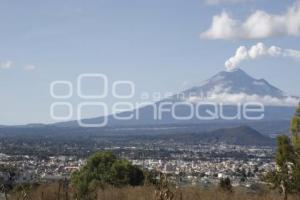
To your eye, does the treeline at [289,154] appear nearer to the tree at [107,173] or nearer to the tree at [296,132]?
the tree at [296,132]

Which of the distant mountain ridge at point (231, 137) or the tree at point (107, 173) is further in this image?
the distant mountain ridge at point (231, 137)

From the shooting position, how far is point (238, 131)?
189125 millimetres

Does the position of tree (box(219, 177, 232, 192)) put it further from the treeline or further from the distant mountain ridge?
the distant mountain ridge

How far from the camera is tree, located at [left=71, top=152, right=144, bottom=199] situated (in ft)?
108

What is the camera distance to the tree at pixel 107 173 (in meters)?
33.0

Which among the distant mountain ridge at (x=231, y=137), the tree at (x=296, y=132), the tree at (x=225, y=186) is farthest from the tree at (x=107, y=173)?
the distant mountain ridge at (x=231, y=137)

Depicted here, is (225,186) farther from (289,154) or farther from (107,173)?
(107,173)

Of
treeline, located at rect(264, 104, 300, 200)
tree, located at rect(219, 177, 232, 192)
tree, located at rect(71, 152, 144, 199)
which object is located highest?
treeline, located at rect(264, 104, 300, 200)

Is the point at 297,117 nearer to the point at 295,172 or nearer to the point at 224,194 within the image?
the point at 295,172

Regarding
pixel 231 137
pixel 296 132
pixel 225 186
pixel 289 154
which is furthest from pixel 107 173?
pixel 231 137

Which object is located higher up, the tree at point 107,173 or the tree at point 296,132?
the tree at point 296,132

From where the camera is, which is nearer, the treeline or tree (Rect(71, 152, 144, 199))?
the treeline

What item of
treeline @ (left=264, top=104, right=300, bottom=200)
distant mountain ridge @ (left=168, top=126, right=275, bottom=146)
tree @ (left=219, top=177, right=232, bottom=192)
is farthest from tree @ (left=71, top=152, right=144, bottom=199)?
distant mountain ridge @ (left=168, top=126, right=275, bottom=146)

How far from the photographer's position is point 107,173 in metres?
34.0
